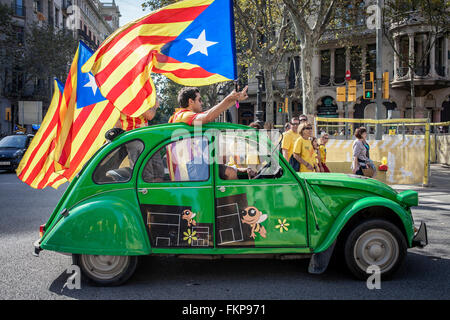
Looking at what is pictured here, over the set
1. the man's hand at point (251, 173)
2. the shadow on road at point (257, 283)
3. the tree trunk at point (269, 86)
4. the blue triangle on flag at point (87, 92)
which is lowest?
the shadow on road at point (257, 283)

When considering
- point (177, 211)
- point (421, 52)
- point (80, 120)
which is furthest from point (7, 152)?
point (421, 52)

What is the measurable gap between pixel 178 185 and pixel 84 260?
3.82ft

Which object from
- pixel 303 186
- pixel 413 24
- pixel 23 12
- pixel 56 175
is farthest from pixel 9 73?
pixel 303 186

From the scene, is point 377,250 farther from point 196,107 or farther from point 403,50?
point 403,50

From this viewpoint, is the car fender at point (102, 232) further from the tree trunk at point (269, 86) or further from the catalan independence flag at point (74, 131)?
the tree trunk at point (269, 86)

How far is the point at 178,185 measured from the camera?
4.16 m

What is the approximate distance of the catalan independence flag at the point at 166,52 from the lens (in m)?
4.71

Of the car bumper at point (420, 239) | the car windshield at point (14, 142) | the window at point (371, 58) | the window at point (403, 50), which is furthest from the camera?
the window at point (371, 58)

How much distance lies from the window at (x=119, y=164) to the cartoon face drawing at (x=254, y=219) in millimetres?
1177

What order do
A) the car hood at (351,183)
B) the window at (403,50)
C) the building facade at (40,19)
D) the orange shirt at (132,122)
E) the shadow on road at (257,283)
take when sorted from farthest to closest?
1. the building facade at (40,19)
2. the window at (403,50)
3. the orange shirt at (132,122)
4. the car hood at (351,183)
5. the shadow on road at (257,283)

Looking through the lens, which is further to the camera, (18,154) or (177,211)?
(18,154)

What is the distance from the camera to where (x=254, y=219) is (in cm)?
414

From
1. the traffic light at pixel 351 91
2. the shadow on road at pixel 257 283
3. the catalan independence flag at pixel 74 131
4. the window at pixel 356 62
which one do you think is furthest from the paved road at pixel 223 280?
the window at pixel 356 62

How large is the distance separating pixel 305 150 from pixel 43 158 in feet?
15.6
